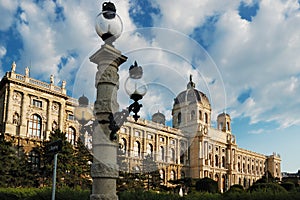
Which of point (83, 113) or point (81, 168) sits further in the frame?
point (81, 168)

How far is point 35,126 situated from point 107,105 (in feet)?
91.7

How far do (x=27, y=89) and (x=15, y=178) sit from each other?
356 inches

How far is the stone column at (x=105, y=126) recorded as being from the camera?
4.69 metres

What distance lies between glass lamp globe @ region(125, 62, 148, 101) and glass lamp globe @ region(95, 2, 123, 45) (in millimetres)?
624

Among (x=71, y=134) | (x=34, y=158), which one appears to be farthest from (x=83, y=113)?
(x=71, y=134)

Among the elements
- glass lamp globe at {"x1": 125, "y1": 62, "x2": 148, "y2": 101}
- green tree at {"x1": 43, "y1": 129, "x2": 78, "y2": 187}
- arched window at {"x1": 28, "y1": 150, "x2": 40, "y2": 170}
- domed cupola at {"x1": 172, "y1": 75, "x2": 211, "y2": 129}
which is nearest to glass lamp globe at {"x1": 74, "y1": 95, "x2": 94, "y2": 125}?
glass lamp globe at {"x1": 125, "y1": 62, "x2": 148, "y2": 101}

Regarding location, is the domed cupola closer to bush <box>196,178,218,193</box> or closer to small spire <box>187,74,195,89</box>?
small spire <box>187,74,195,89</box>

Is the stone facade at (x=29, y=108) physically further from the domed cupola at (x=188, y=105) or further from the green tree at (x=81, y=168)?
the domed cupola at (x=188, y=105)

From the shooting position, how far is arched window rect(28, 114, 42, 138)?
30.3 meters

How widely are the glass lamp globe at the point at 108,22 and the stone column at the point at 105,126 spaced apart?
27 centimetres

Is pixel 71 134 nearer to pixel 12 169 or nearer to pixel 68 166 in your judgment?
pixel 68 166

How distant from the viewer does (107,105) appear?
4.89 metres

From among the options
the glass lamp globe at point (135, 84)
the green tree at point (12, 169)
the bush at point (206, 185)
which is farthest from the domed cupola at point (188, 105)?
the bush at point (206, 185)

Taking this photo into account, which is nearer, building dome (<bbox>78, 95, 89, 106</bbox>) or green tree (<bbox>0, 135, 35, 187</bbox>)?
building dome (<bbox>78, 95, 89, 106</bbox>)
